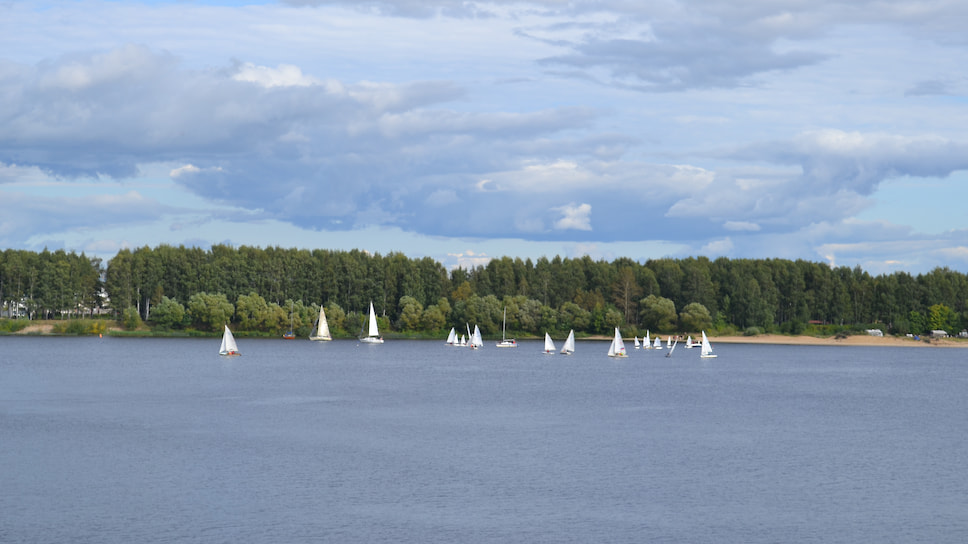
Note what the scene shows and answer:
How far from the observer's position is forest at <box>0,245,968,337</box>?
546 ft

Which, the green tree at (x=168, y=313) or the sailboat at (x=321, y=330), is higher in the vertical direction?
the green tree at (x=168, y=313)

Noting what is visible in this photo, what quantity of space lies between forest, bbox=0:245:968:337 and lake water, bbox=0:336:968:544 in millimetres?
77280

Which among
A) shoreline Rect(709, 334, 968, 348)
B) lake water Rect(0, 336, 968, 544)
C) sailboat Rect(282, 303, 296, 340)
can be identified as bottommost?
lake water Rect(0, 336, 968, 544)

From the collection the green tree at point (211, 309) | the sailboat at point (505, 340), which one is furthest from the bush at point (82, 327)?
the sailboat at point (505, 340)

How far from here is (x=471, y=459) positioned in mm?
43938

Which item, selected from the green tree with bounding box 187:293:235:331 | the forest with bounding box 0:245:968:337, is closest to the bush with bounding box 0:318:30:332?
the forest with bounding box 0:245:968:337

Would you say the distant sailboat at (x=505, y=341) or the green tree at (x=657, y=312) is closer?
the distant sailboat at (x=505, y=341)

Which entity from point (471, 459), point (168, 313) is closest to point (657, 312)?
point (168, 313)

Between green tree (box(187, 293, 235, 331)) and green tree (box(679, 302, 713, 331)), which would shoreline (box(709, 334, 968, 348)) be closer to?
green tree (box(679, 302, 713, 331))

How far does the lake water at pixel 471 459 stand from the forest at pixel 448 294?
7728cm

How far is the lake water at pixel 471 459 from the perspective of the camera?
31.9 metres

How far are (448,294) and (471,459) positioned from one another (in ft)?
473

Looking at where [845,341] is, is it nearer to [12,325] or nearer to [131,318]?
[131,318]

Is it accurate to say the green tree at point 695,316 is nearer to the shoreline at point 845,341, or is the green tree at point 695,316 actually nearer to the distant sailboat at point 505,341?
the shoreline at point 845,341
